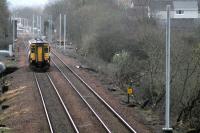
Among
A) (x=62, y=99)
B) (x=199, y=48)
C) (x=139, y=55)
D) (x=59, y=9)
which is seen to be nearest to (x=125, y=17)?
(x=139, y=55)

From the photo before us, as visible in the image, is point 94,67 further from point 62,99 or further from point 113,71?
point 62,99

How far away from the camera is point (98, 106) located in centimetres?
2688

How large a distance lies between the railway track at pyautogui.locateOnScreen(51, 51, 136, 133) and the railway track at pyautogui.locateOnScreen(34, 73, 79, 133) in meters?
1.35

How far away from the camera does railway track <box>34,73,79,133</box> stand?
21.5m

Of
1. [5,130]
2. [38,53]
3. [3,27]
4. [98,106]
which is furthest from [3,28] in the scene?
[5,130]

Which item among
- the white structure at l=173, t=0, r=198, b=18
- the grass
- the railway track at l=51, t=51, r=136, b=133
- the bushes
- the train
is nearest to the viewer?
the grass

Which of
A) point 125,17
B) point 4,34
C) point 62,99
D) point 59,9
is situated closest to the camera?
point 62,99

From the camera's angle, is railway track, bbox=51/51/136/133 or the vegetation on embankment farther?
the vegetation on embankment

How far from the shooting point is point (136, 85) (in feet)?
119

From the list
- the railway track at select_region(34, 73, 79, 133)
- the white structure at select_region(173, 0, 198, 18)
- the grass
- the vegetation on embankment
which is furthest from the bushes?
the grass

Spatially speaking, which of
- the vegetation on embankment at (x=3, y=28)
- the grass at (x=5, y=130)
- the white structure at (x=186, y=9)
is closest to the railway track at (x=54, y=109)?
the grass at (x=5, y=130)

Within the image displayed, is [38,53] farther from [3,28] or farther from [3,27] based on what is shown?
[3,28]

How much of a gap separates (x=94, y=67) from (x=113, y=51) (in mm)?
6763

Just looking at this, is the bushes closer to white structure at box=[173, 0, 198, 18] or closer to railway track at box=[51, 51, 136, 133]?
railway track at box=[51, 51, 136, 133]
